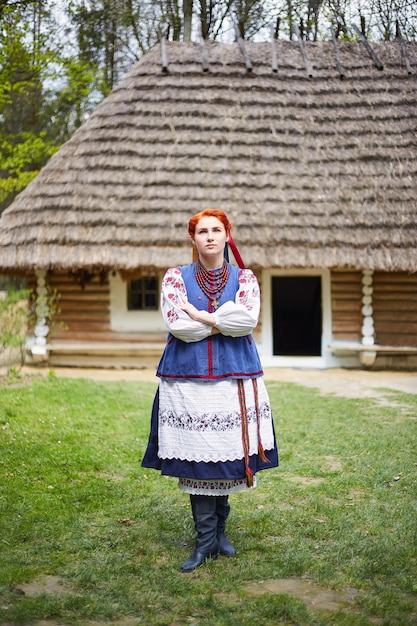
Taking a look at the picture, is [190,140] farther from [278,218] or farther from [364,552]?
[364,552]

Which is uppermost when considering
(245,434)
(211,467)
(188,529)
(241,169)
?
(241,169)

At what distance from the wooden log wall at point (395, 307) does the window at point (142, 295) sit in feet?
12.2

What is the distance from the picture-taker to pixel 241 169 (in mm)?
11383

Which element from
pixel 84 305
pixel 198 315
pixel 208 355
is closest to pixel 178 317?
pixel 198 315

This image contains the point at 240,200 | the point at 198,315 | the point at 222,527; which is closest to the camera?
the point at 198,315

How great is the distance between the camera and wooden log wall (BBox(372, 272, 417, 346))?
11.6 metres

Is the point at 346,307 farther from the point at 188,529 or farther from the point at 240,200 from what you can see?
the point at 188,529

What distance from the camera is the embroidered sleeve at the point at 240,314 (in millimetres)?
3400

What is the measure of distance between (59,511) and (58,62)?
48.6 ft

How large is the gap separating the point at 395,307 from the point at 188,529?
27.4 feet

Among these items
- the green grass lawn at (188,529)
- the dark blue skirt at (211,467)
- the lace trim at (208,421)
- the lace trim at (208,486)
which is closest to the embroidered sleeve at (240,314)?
the lace trim at (208,421)

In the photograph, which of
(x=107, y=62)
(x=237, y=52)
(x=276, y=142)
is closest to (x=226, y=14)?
(x=107, y=62)

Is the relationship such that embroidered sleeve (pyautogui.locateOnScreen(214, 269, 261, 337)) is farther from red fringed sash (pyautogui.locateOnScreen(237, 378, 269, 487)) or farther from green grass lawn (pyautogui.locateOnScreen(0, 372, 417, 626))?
→ green grass lawn (pyautogui.locateOnScreen(0, 372, 417, 626))

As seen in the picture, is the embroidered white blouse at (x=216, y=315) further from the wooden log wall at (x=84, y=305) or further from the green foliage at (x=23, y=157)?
the green foliage at (x=23, y=157)
